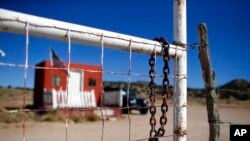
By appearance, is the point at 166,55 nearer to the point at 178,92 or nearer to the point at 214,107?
the point at 178,92

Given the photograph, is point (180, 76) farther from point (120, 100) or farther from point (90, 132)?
point (120, 100)

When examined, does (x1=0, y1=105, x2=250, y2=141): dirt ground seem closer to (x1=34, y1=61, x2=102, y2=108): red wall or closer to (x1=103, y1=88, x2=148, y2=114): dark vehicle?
(x1=34, y1=61, x2=102, y2=108): red wall

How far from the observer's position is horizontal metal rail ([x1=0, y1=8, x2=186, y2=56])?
2.05 meters

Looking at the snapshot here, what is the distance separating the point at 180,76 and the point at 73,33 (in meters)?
1.33

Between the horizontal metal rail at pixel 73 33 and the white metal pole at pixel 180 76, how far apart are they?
155 mm

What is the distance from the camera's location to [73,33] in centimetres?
243

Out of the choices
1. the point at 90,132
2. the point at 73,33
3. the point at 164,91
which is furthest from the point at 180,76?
the point at 90,132

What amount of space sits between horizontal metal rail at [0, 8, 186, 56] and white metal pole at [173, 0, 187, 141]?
155 mm

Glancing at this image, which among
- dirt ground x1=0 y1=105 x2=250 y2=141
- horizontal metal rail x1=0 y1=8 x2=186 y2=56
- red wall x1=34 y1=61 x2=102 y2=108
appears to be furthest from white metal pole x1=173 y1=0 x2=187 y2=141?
red wall x1=34 y1=61 x2=102 y2=108

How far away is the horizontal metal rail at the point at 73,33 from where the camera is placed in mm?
2051

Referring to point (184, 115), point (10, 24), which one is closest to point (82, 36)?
point (10, 24)

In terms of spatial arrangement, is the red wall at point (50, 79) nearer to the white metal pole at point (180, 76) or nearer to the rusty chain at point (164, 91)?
the white metal pole at point (180, 76)

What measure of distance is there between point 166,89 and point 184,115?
1.37 ft

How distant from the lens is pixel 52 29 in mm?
2289
